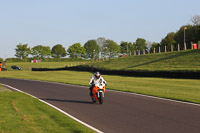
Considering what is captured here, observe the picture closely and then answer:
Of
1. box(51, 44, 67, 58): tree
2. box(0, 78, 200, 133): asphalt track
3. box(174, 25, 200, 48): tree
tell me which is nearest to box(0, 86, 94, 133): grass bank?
box(0, 78, 200, 133): asphalt track

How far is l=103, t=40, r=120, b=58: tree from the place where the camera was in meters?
160

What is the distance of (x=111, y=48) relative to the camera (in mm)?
160750

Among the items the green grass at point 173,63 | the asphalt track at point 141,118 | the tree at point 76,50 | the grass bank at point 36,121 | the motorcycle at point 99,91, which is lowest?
the asphalt track at point 141,118

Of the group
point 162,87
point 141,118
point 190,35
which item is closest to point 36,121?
point 141,118

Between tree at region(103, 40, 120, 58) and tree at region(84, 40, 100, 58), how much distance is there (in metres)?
4.66

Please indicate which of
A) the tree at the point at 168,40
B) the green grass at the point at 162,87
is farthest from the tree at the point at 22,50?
the green grass at the point at 162,87

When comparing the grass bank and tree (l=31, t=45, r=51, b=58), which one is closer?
the grass bank

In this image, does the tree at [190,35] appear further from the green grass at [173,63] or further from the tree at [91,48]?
the tree at [91,48]

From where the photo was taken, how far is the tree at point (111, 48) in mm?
160113

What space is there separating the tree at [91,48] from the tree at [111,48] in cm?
466

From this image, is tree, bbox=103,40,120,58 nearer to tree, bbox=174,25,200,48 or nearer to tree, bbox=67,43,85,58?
tree, bbox=67,43,85,58

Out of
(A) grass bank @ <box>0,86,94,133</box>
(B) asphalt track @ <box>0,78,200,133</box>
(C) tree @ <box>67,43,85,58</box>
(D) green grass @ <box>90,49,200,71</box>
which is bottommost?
(B) asphalt track @ <box>0,78,200,133</box>

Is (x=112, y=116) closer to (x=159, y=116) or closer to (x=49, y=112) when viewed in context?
(x=159, y=116)

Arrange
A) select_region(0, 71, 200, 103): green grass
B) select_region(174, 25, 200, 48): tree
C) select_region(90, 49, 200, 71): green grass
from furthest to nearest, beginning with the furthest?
select_region(174, 25, 200, 48): tree
select_region(90, 49, 200, 71): green grass
select_region(0, 71, 200, 103): green grass
